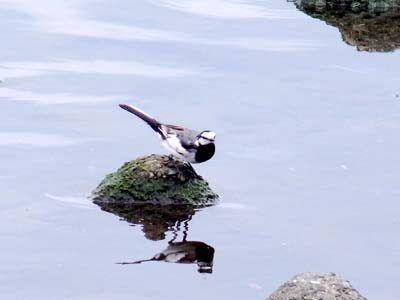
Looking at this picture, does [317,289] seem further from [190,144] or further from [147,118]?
[147,118]

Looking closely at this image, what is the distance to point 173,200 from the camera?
1016 centimetres

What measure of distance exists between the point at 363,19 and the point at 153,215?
6.86m

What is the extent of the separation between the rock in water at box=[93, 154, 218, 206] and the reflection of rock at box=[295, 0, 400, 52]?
518 cm

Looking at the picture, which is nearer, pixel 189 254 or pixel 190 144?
pixel 189 254

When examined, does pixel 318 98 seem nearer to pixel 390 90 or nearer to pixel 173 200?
pixel 390 90

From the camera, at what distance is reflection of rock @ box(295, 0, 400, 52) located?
14.9m

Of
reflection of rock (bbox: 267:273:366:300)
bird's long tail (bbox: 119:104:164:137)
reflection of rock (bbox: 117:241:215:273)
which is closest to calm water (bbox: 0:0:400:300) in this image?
reflection of rock (bbox: 117:241:215:273)

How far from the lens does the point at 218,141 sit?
38.0ft

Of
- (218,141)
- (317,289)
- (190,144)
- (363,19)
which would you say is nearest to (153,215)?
(190,144)

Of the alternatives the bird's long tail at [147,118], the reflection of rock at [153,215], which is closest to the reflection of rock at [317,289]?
the reflection of rock at [153,215]

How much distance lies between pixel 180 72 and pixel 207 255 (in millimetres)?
4706

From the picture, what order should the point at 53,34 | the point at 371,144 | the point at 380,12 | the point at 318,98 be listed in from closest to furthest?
the point at 371,144 → the point at 318,98 → the point at 53,34 → the point at 380,12

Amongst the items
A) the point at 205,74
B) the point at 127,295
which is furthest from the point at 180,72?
the point at 127,295

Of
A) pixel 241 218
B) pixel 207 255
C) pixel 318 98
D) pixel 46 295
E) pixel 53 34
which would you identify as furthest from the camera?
pixel 53 34
